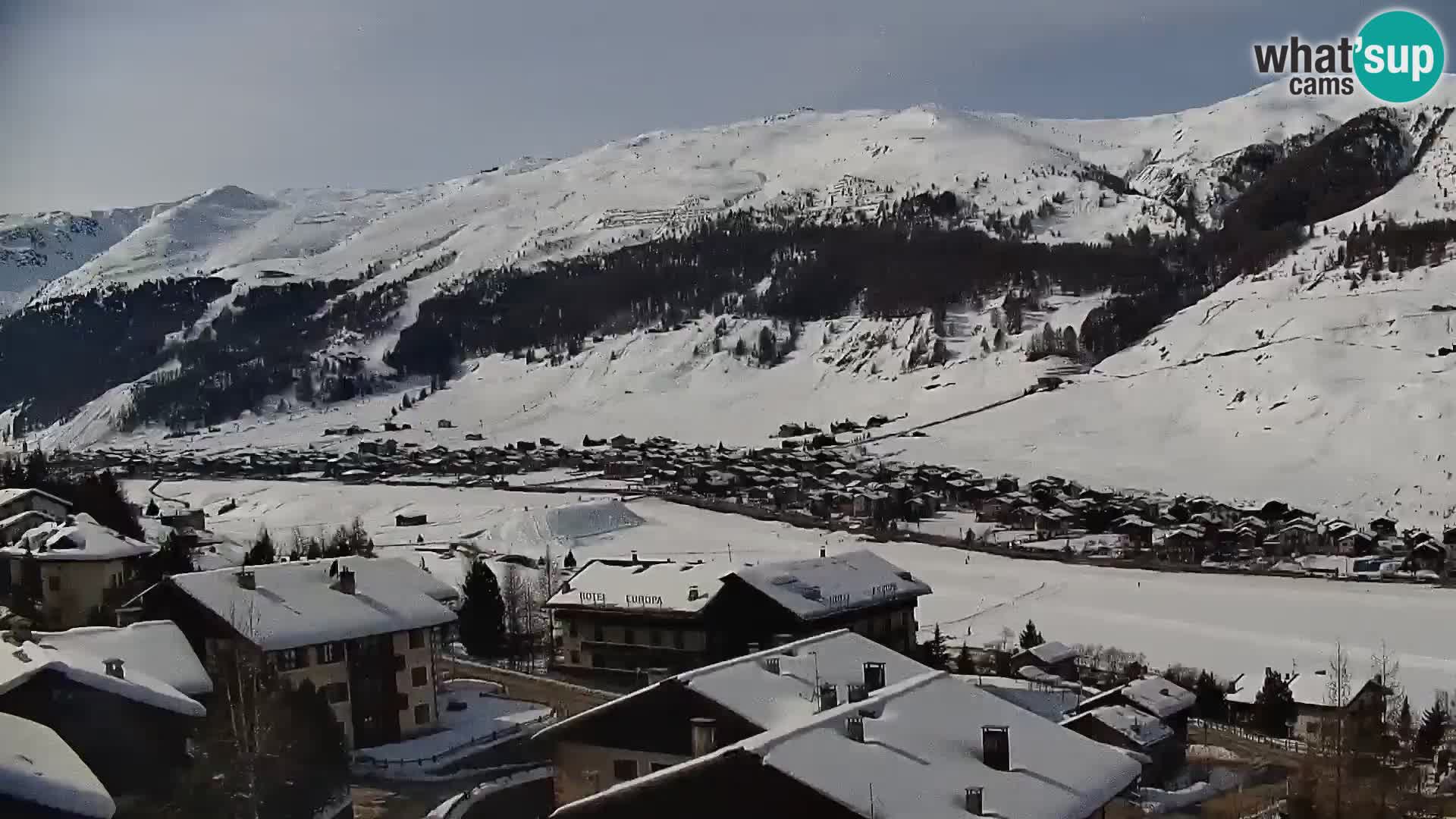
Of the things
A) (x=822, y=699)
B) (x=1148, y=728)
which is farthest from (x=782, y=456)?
(x=822, y=699)

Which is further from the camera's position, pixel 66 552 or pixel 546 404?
pixel 546 404

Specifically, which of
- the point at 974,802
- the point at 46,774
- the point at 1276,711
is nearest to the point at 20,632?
the point at 46,774

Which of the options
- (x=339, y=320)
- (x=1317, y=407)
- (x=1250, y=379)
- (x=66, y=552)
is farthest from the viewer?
(x=339, y=320)

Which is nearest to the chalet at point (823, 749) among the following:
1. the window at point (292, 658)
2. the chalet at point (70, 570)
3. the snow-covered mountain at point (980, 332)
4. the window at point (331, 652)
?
the window at point (292, 658)

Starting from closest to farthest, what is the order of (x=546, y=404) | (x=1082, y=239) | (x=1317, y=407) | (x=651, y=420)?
(x=1317, y=407) → (x=651, y=420) → (x=546, y=404) → (x=1082, y=239)

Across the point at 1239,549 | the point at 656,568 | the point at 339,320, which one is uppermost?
the point at 339,320

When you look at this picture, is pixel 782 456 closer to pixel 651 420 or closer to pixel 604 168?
pixel 651 420

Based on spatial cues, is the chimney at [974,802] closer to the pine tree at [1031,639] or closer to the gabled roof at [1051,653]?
the gabled roof at [1051,653]
